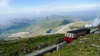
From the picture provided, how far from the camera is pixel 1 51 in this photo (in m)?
54.0

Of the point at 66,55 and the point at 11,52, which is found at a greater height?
the point at 66,55

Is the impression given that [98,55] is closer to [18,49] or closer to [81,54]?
[81,54]

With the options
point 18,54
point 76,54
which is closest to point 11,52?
point 18,54

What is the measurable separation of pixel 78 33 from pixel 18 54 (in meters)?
23.3

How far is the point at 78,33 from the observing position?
61938 millimetres

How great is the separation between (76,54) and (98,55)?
3.64 metres

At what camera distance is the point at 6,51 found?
5422 cm

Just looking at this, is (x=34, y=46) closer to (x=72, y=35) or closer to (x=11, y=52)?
(x=11, y=52)

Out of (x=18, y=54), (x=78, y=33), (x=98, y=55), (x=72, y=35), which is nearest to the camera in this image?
(x=98, y=55)

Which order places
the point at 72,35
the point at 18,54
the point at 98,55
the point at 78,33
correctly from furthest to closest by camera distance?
1. the point at 78,33
2. the point at 72,35
3. the point at 18,54
4. the point at 98,55

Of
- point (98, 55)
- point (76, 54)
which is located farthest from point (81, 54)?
point (98, 55)

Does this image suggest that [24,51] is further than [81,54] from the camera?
Yes

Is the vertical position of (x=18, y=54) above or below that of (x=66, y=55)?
below

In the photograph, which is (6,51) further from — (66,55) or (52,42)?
(66,55)
